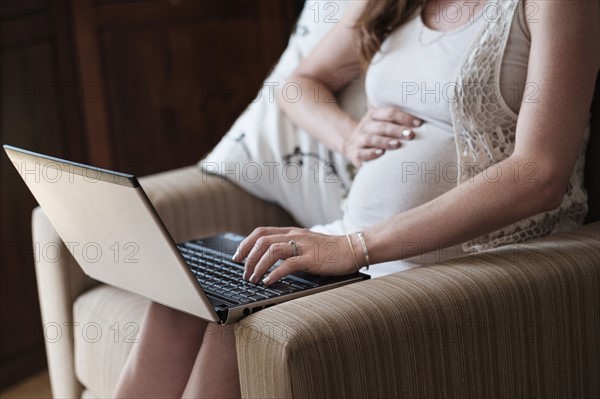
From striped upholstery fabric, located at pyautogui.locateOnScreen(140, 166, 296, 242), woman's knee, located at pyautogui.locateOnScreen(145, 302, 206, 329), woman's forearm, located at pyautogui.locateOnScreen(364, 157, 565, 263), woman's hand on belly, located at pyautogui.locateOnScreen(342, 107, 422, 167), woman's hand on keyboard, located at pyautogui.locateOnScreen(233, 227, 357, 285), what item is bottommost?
woman's knee, located at pyautogui.locateOnScreen(145, 302, 206, 329)

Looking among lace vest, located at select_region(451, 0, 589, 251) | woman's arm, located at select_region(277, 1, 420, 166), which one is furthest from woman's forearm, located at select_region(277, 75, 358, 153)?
lace vest, located at select_region(451, 0, 589, 251)

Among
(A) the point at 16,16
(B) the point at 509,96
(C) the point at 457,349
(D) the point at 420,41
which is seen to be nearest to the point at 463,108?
(B) the point at 509,96

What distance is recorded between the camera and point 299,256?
3.71ft

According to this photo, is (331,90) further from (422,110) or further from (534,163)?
(534,163)

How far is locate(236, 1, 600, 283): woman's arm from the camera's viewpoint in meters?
1.11

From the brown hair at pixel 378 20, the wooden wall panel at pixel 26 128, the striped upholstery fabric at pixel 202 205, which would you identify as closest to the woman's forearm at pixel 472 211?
the brown hair at pixel 378 20

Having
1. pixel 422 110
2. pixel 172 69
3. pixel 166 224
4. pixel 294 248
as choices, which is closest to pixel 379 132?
pixel 422 110

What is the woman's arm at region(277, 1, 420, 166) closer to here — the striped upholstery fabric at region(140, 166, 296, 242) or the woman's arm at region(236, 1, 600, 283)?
the striped upholstery fabric at region(140, 166, 296, 242)

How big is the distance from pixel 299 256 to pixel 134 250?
21 cm

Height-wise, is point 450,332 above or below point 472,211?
below

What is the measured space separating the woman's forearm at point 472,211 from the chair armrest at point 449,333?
4 cm

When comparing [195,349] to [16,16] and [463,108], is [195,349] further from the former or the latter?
[16,16]

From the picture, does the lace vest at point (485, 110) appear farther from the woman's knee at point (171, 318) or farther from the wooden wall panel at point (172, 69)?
the wooden wall panel at point (172, 69)

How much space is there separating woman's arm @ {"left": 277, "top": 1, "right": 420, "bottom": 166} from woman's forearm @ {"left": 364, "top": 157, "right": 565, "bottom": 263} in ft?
0.92
